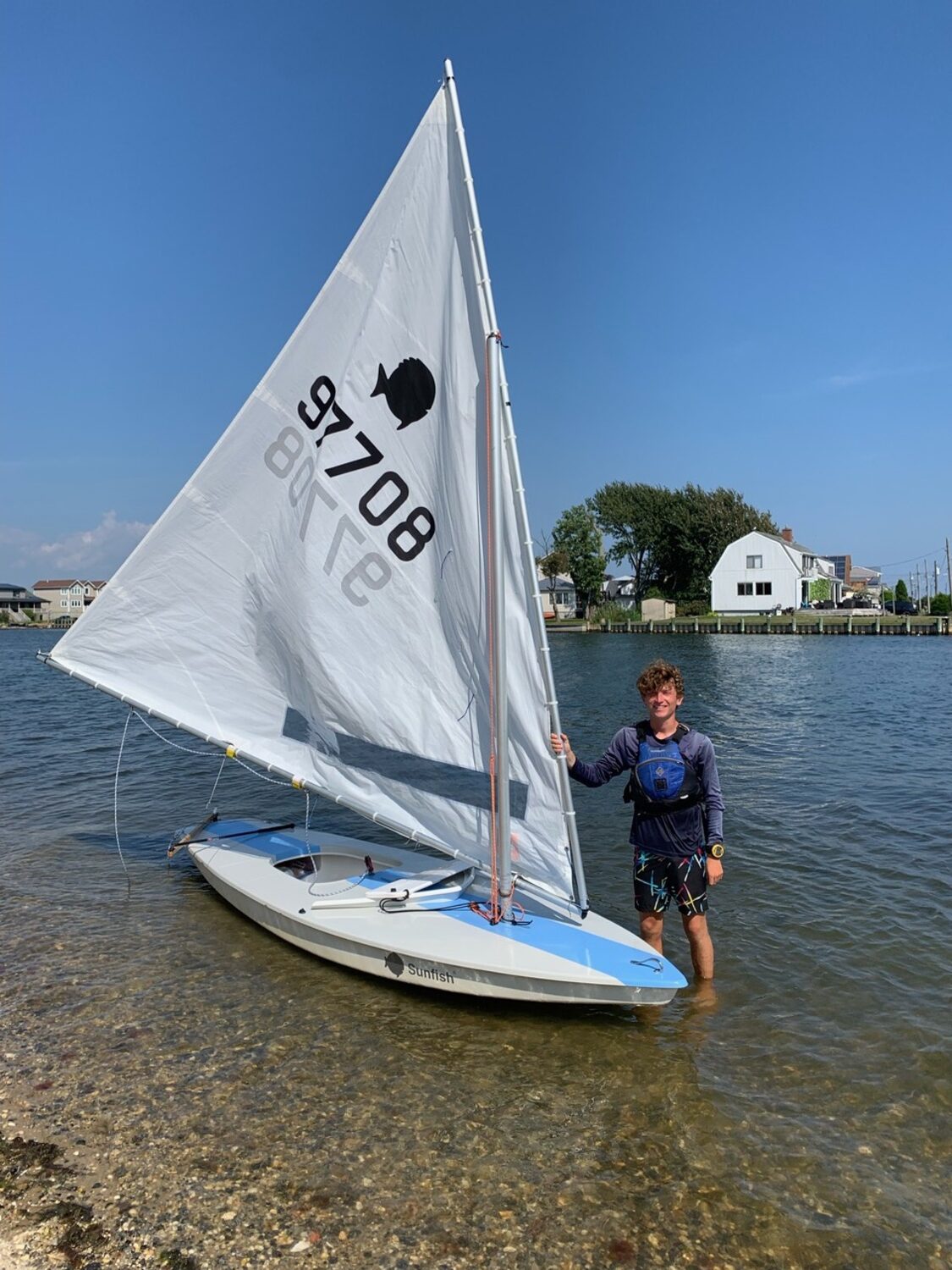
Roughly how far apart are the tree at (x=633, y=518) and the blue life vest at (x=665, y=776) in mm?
80163

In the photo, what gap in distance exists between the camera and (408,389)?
6.08 metres

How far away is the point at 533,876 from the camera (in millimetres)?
6371

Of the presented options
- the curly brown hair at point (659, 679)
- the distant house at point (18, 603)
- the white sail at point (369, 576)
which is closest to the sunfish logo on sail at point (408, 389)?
the white sail at point (369, 576)

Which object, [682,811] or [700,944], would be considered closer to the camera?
[682,811]

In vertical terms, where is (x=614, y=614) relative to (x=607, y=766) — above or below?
above

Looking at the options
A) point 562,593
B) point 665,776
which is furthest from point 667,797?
point 562,593

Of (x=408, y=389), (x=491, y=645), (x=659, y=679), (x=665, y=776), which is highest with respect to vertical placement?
(x=408, y=389)

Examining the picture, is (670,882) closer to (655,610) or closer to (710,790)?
(710,790)

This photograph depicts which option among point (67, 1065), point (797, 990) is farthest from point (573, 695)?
point (67, 1065)

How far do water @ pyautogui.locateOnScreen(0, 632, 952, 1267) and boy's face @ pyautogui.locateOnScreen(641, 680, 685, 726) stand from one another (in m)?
2.25

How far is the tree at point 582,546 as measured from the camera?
276ft

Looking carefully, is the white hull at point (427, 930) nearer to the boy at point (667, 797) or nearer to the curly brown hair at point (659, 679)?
the boy at point (667, 797)

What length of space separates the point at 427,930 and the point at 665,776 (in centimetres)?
217

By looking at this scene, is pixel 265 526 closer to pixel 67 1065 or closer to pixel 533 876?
pixel 533 876
